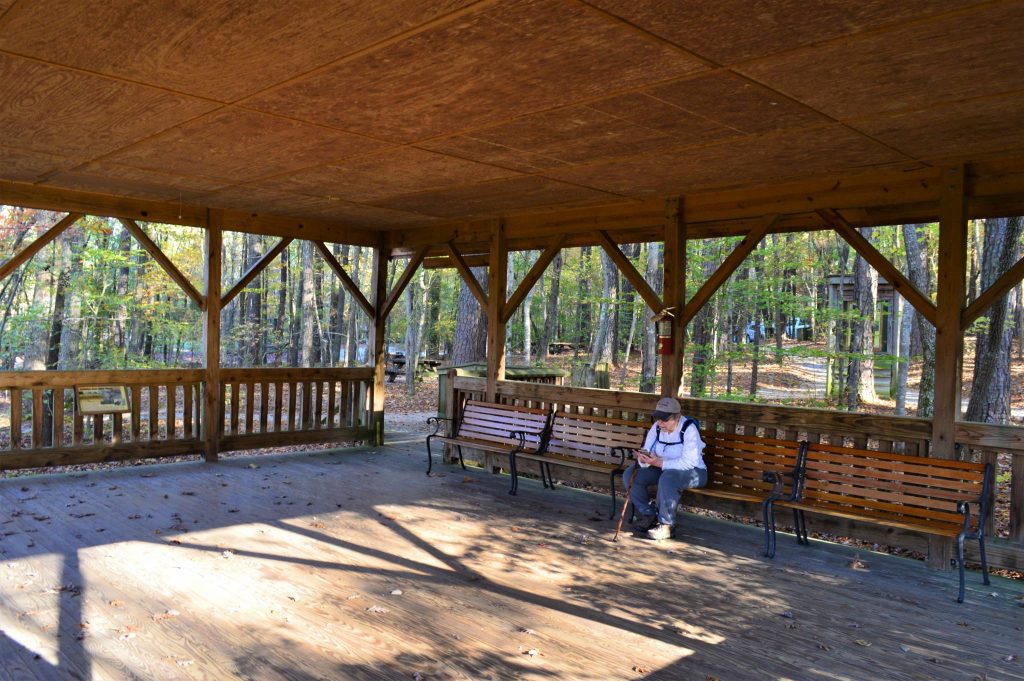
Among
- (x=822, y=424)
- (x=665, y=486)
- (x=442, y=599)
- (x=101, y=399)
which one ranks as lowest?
(x=442, y=599)

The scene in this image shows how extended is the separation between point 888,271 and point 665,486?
7.50 feet

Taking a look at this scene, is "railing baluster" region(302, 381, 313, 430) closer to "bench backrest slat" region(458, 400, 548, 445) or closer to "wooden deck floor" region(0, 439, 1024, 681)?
"bench backrest slat" region(458, 400, 548, 445)

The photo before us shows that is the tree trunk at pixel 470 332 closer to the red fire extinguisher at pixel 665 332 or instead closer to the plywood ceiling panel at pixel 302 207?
the plywood ceiling panel at pixel 302 207

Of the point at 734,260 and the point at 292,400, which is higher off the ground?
the point at 734,260

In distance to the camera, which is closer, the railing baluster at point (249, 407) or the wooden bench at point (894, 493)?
the wooden bench at point (894, 493)

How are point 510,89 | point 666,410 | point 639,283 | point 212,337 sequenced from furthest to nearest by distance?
point 212,337
point 639,283
point 666,410
point 510,89

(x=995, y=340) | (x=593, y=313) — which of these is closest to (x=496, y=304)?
(x=995, y=340)

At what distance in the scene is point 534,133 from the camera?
176 inches

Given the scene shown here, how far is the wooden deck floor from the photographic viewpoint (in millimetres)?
3352

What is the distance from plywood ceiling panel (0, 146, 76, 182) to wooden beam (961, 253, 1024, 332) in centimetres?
669

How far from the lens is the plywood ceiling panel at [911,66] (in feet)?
9.00

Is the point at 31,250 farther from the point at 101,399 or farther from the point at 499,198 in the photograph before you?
the point at 499,198

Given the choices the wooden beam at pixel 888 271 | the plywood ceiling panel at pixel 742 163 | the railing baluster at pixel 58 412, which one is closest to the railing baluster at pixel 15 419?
the railing baluster at pixel 58 412

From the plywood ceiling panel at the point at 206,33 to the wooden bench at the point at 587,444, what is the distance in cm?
438
